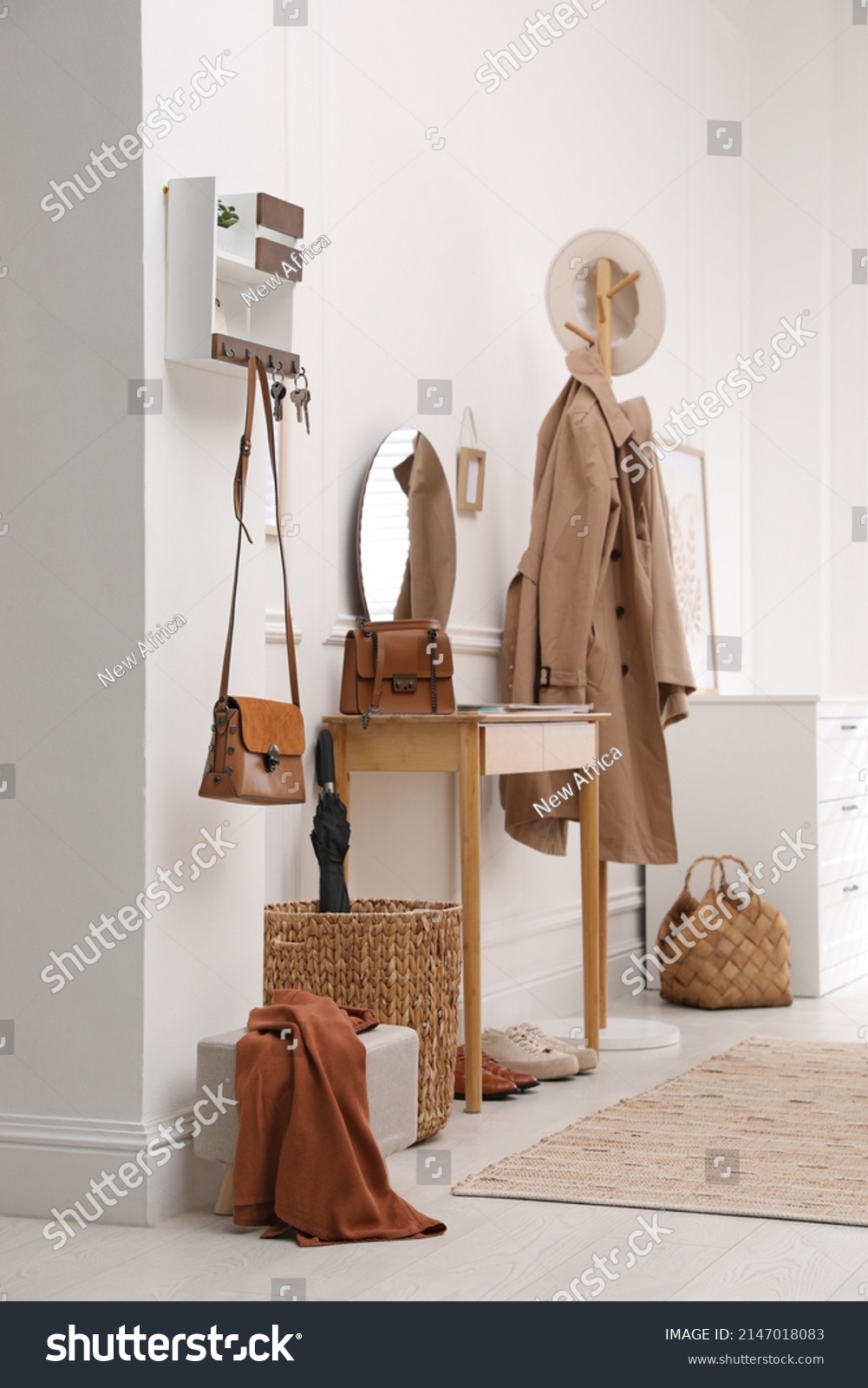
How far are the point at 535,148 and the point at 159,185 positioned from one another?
213 centimetres

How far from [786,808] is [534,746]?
1564mm

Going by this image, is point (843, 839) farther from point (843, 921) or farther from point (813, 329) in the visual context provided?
point (813, 329)

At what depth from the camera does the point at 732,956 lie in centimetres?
455

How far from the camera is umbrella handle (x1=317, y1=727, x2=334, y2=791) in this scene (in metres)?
3.36

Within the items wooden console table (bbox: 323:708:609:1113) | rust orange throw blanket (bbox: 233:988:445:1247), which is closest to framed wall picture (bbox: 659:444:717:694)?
wooden console table (bbox: 323:708:609:1113)

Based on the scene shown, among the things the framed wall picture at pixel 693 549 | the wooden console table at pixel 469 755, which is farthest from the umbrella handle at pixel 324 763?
the framed wall picture at pixel 693 549

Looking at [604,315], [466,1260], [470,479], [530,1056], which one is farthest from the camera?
[604,315]

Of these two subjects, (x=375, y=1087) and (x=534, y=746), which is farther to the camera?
(x=534, y=746)

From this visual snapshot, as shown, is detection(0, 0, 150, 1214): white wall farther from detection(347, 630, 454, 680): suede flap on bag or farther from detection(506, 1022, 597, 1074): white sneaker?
detection(506, 1022, 597, 1074): white sneaker

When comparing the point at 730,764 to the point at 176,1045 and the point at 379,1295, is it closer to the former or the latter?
the point at 176,1045

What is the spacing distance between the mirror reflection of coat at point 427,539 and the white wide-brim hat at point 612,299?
589mm

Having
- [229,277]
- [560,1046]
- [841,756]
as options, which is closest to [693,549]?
[841,756]

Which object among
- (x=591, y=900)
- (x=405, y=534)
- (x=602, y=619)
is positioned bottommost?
(x=591, y=900)

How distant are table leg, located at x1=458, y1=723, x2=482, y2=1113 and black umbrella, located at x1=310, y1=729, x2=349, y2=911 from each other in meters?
0.26
